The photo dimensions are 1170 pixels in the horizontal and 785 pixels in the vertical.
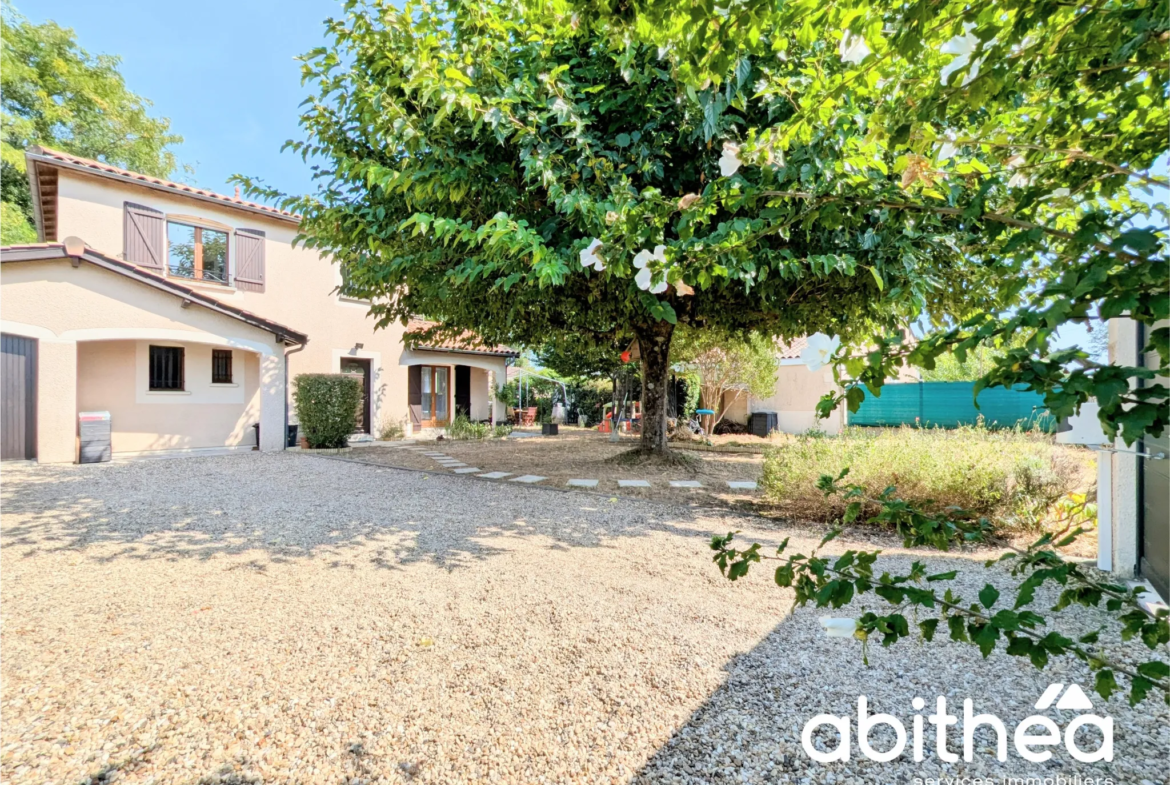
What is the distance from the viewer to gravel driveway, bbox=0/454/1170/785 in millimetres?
1737

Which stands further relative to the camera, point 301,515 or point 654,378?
point 654,378

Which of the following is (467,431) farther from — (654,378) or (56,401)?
(56,401)

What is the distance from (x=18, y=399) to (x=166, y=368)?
227cm

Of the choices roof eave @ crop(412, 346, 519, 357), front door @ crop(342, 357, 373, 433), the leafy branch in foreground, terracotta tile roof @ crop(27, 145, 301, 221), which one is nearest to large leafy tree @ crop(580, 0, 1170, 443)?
the leafy branch in foreground

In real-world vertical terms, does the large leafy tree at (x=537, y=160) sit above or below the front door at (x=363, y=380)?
above

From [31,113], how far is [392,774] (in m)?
24.2

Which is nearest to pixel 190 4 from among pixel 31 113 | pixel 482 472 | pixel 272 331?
pixel 272 331

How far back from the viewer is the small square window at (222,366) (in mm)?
11188

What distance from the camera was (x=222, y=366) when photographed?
446 inches

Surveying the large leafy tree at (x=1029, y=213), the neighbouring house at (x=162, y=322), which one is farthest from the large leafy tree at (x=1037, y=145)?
the neighbouring house at (x=162, y=322)

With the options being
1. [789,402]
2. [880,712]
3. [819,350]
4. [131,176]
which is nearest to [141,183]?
[131,176]

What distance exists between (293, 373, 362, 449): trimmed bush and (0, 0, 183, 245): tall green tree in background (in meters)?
11.6

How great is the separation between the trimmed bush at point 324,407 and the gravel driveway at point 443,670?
681 cm

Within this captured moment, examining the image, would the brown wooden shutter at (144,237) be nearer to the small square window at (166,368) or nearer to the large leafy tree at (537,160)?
the small square window at (166,368)
